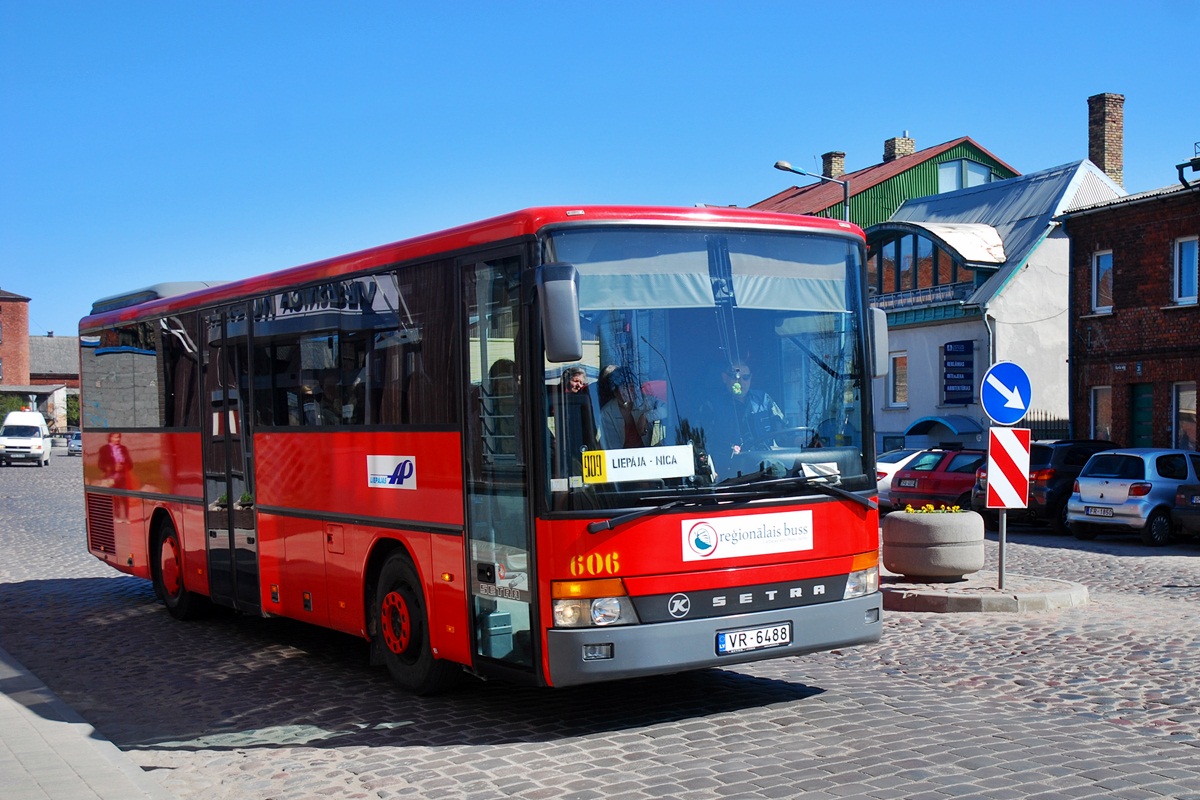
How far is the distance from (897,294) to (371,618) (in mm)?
35903

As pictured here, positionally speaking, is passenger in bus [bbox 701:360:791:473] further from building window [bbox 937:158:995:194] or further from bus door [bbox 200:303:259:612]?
building window [bbox 937:158:995:194]

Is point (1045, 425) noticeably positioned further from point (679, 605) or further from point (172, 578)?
point (679, 605)

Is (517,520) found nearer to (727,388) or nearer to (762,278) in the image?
(727,388)

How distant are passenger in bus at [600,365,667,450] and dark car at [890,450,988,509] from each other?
18.6 meters

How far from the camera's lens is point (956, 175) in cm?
5641

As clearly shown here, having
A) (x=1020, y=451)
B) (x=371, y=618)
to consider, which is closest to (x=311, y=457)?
(x=371, y=618)

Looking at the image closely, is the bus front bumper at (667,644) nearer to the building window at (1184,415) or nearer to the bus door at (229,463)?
the bus door at (229,463)

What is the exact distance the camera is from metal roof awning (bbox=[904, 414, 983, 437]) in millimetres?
38656

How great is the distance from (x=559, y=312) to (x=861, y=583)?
2775mm

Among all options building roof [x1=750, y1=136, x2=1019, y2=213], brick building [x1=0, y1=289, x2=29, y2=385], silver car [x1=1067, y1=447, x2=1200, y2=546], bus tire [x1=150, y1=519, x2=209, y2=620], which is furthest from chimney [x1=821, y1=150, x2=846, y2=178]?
brick building [x1=0, y1=289, x2=29, y2=385]

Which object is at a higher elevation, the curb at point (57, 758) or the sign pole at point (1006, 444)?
the sign pole at point (1006, 444)

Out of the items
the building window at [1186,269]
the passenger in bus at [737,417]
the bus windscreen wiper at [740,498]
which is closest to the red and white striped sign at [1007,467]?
the bus windscreen wiper at [740,498]

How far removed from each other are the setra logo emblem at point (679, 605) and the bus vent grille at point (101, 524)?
32.0ft

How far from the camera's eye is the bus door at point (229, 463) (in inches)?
463
